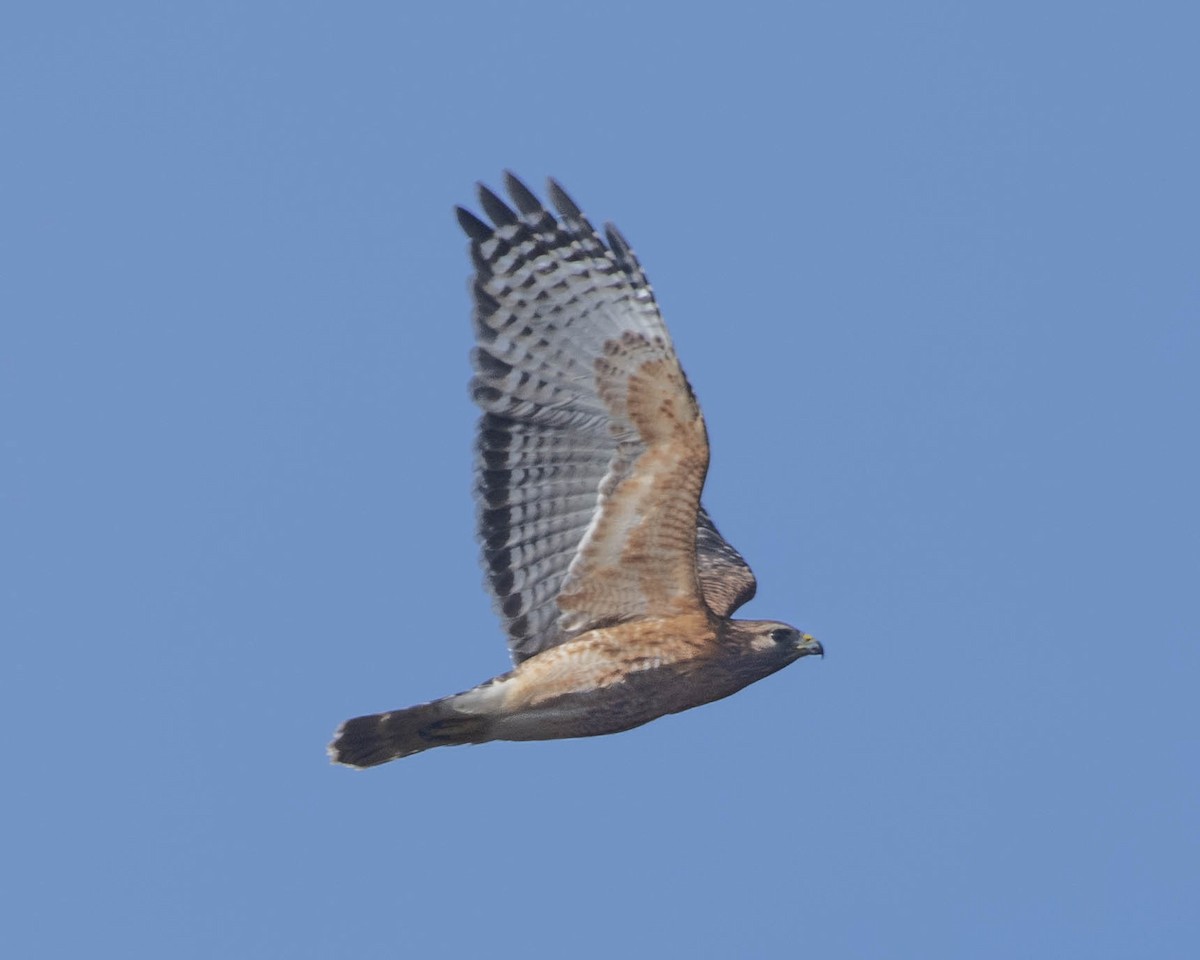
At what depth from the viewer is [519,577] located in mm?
12078

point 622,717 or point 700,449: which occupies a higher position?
point 700,449

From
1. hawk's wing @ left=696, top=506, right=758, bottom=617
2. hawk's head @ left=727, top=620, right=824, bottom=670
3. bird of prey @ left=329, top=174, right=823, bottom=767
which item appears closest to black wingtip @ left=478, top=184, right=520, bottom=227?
bird of prey @ left=329, top=174, right=823, bottom=767

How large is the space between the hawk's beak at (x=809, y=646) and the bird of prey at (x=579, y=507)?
10mm

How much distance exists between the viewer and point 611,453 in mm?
11727

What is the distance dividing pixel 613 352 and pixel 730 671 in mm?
1589

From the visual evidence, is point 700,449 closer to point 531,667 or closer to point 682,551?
point 682,551

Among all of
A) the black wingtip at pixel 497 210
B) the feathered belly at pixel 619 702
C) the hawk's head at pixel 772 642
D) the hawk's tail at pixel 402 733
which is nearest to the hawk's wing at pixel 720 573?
the hawk's head at pixel 772 642

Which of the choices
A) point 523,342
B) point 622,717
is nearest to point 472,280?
point 523,342

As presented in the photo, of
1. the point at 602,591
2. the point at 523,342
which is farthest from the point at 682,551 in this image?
the point at 523,342

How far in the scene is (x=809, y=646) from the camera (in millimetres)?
11984

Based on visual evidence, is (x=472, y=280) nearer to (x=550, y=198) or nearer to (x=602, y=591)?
(x=550, y=198)

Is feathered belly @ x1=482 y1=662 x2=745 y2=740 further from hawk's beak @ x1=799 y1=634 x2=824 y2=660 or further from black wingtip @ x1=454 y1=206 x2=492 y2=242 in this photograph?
black wingtip @ x1=454 y1=206 x2=492 y2=242

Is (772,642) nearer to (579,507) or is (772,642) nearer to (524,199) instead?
(579,507)

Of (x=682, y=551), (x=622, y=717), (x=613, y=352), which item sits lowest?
(x=622, y=717)
